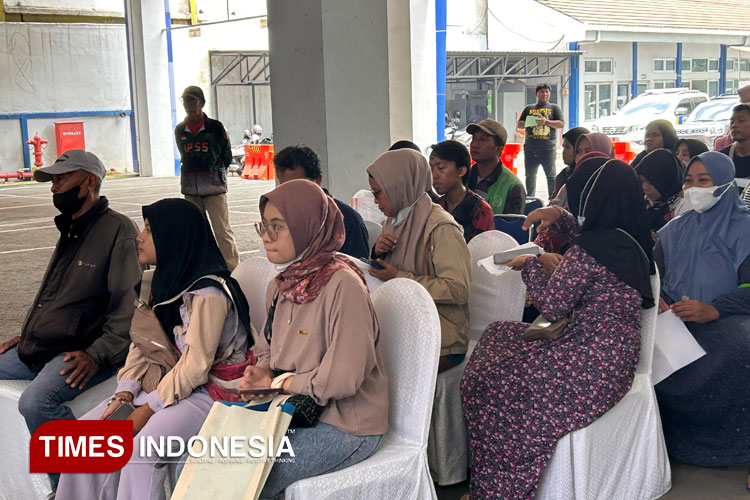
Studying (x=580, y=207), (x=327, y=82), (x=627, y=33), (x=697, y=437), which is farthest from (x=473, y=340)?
(x=627, y=33)

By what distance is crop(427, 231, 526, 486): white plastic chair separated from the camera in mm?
3449

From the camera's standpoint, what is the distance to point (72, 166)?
3541mm

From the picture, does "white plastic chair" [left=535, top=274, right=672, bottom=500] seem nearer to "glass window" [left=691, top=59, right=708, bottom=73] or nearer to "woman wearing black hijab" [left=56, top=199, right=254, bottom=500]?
"woman wearing black hijab" [left=56, top=199, right=254, bottom=500]

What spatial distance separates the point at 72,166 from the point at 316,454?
1787mm

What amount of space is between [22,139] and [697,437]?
19998 millimetres

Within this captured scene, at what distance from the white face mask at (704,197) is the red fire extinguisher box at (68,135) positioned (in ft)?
62.9

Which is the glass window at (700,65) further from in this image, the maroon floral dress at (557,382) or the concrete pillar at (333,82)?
the maroon floral dress at (557,382)

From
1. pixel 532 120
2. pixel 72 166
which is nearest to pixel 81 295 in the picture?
pixel 72 166

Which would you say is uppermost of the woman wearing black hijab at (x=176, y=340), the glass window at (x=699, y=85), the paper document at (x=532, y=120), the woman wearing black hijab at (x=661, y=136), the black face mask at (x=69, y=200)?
the glass window at (x=699, y=85)

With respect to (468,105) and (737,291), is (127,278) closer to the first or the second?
(737,291)

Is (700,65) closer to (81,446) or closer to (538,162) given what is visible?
(538,162)

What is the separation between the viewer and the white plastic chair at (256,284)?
3.47 meters

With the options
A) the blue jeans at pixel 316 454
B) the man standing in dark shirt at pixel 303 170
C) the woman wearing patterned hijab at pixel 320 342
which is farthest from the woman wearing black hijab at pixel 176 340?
the man standing in dark shirt at pixel 303 170

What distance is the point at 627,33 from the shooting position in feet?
82.9
